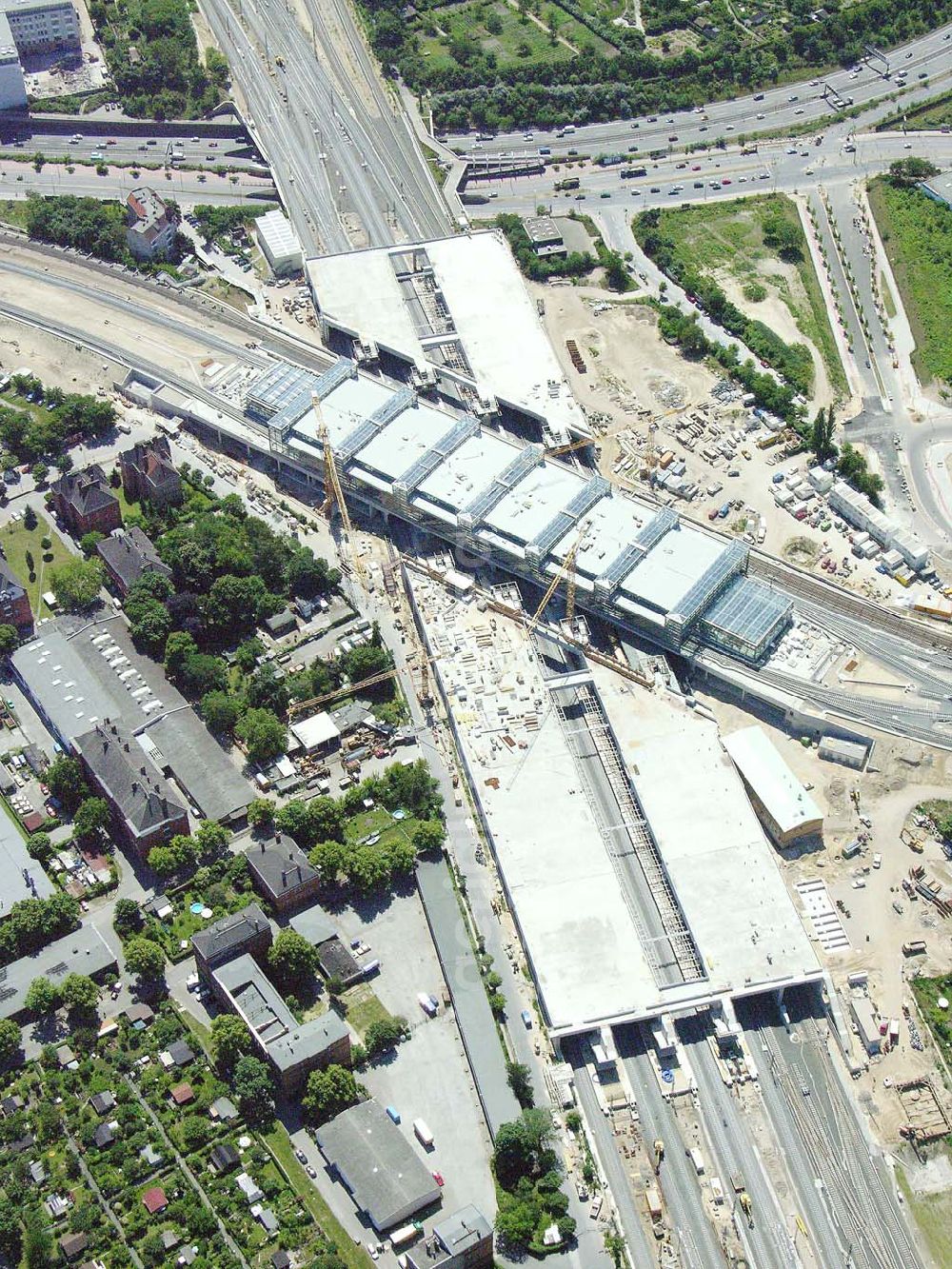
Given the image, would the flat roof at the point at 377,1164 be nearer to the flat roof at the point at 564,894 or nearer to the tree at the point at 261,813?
the flat roof at the point at 564,894

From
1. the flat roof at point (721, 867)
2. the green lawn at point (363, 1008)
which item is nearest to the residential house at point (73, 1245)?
the green lawn at point (363, 1008)

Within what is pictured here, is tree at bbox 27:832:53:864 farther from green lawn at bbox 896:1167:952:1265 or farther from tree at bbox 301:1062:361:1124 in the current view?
green lawn at bbox 896:1167:952:1265

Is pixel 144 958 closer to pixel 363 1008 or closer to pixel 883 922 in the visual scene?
pixel 363 1008

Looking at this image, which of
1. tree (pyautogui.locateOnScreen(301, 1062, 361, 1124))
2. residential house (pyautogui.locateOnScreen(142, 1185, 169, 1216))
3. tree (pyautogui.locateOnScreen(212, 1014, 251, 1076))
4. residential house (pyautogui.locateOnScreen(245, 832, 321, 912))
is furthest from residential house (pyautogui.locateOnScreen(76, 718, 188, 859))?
residential house (pyautogui.locateOnScreen(142, 1185, 169, 1216))

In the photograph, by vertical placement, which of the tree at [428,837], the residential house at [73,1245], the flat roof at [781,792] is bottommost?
the flat roof at [781,792]

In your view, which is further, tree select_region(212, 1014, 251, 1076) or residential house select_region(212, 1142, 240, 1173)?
tree select_region(212, 1014, 251, 1076)

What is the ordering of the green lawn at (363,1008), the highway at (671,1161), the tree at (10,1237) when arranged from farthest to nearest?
the green lawn at (363,1008)
the highway at (671,1161)
the tree at (10,1237)

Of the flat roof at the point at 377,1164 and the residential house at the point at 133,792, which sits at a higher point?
the residential house at the point at 133,792
